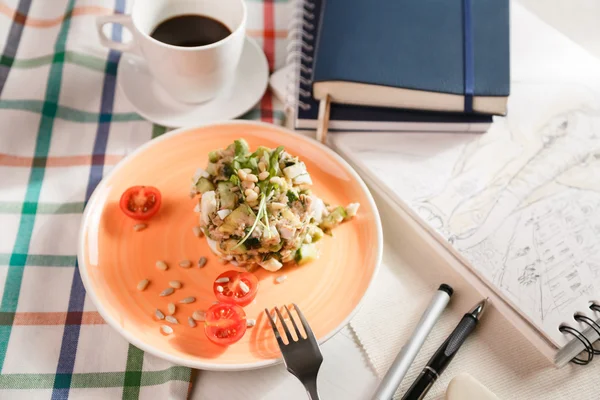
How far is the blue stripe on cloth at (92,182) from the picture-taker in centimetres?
123

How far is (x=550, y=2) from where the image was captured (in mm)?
2035

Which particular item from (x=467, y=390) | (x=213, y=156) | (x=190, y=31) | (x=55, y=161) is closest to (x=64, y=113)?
(x=55, y=161)

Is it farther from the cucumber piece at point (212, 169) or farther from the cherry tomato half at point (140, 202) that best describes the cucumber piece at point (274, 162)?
the cherry tomato half at point (140, 202)

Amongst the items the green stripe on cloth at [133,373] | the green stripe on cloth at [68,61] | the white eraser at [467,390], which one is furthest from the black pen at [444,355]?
the green stripe on cloth at [68,61]

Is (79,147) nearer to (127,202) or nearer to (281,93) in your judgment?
(127,202)

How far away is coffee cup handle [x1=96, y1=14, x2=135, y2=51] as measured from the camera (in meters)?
1.54

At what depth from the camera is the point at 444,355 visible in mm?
1226

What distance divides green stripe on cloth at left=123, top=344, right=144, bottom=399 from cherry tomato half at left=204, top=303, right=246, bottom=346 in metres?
0.17

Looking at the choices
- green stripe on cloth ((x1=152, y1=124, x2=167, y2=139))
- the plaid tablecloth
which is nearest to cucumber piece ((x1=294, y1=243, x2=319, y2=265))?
the plaid tablecloth

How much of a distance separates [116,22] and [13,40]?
44 cm

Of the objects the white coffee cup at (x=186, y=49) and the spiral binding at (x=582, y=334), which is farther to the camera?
the white coffee cup at (x=186, y=49)

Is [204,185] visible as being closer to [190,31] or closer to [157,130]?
[157,130]

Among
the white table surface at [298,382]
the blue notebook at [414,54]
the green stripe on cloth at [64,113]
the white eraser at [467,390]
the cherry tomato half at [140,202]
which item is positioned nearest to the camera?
the white eraser at [467,390]

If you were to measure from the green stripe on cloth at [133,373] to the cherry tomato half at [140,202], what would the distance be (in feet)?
0.98
